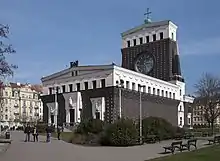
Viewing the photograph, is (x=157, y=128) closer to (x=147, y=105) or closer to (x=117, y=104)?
(x=117, y=104)

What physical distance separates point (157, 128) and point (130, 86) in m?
39.3

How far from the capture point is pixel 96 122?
49.8m

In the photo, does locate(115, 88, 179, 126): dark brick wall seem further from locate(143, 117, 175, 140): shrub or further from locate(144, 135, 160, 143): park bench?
locate(144, 135, 160, 143): park bench


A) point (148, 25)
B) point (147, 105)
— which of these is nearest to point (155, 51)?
point (148, 25)

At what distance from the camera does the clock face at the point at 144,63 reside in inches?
4291

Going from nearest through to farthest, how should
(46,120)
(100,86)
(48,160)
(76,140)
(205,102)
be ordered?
(48,160)
(76,140)
(205,102)
(100,86)
(46,120)

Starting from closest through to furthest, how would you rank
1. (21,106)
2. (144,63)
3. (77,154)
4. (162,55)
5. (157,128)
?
1. (77,154)
2. (157,128)
3. (162,55)
4. (144,63)
5. (21,106)

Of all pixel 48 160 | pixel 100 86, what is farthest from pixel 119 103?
pixel 48 160

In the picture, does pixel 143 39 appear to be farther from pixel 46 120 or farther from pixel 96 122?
pixel 96 122

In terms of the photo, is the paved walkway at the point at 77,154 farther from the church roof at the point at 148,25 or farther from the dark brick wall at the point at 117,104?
the church roof at the point at 148,25

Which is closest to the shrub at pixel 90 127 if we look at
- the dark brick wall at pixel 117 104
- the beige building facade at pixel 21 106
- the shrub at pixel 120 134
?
the shrub at pixel 120 134

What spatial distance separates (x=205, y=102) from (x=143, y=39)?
36.2 metres

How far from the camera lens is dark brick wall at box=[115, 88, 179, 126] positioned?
8512 centimetres

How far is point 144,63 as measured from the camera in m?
111
